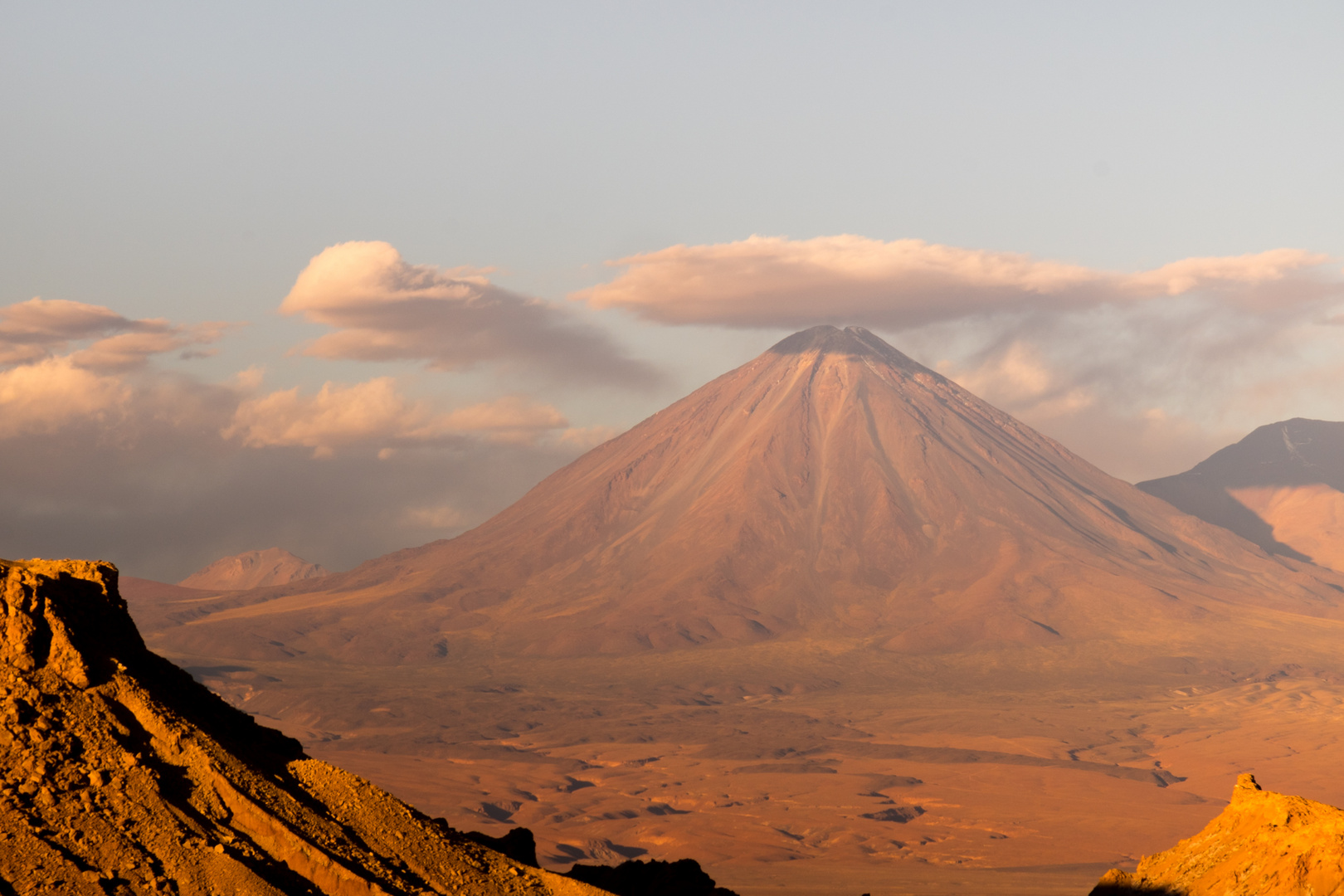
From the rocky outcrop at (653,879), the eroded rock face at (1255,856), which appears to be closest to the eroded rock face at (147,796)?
the rocky outcrop at (653,879)

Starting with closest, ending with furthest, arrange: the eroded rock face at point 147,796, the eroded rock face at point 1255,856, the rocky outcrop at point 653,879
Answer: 1. the eroded rock face at point 147,796
2. the eroded rock face at point 1255,856
3. the rocky outcrop at point 653,879

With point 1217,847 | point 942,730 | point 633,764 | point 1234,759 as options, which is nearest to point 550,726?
point 633,764

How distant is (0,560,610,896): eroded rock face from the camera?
2016 cm

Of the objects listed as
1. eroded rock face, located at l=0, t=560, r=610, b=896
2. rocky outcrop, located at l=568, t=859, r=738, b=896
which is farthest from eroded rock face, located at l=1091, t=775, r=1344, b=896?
eroded rock face, located at l=0, t=560, r=610, b=896

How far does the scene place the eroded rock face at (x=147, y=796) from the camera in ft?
66.1

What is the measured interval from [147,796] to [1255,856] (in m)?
22.8

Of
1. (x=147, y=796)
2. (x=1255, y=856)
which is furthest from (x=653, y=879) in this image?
(x=147, y=796)

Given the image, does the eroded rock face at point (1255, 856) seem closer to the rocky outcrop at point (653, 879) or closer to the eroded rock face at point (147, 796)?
the rocky outcrop at point (653, 879)

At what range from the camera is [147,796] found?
21.2 metres

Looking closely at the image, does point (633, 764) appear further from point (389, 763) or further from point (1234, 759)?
point (1234, 759)

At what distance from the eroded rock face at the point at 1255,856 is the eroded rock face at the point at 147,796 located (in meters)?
14.8

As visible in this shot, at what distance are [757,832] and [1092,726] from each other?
2873 inches

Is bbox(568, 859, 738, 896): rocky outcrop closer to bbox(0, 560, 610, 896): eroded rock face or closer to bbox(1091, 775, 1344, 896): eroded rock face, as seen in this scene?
bbox(0, 560, 610, 896): eroded rock face

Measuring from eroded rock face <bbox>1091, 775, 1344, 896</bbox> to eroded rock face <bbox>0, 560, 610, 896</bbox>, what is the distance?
582 inches
